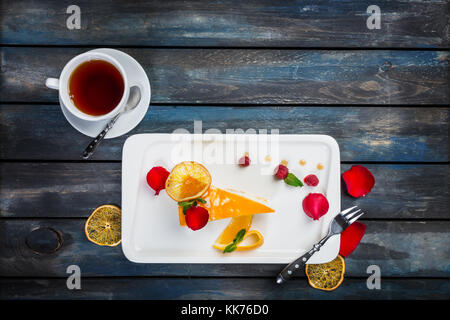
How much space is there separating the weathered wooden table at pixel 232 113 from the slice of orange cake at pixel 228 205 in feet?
0.55

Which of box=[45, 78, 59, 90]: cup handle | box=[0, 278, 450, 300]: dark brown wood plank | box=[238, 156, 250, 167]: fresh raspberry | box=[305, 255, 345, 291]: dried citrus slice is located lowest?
box=[0, 278, 450, 300]: dark brown wood plank

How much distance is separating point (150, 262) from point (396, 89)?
2.28ft

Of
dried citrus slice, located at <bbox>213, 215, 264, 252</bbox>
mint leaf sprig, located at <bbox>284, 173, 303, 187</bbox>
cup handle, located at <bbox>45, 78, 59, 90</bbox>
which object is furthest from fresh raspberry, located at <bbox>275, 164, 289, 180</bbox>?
cup handle, located at <bbox>45, 78, 59, 90</bbox>

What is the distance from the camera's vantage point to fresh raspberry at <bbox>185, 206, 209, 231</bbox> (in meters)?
0.70

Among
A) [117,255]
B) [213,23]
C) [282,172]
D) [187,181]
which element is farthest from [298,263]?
[213,23]

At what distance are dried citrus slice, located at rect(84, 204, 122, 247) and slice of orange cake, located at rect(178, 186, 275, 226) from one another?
21 cm

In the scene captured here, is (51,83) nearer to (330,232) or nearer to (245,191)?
(245,191)

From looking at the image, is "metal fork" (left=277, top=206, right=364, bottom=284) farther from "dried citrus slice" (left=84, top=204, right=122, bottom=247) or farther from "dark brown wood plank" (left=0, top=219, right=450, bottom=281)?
"dried citrus slice" (left=84, top=204, right=122, bottom=247)

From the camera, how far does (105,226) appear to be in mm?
788

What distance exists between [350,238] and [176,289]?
0.42m

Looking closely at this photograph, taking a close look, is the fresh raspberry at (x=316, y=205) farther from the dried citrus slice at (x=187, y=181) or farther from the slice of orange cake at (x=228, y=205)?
the dried citrus slice at (x=187, y=181)

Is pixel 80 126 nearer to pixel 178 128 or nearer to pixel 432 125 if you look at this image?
pixel 178 128

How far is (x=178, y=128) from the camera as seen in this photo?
2.62 feet

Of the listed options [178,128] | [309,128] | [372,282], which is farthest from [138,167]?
[372,282]
